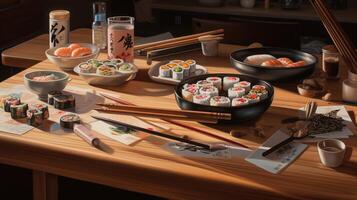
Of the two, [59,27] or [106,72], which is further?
[59,27]

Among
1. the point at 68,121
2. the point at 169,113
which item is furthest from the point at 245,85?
the point at 68,121

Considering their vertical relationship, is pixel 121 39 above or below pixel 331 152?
above

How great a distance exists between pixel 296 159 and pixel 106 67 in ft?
2.34

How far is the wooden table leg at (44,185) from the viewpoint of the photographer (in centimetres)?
136

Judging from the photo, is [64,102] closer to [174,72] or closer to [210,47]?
[174,72]

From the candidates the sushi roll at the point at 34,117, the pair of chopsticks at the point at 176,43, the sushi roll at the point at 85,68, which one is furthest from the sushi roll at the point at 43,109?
the pair of chopsticks at the point at 176,43

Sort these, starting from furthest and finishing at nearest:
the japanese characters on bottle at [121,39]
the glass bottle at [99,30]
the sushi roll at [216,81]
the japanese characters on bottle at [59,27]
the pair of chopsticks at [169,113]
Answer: the glass bottle at [99,30]
the japanese characters on bottle at [59,27]
the japanese characters on bottle at [121,39]
the sushi roll at [216,81]
the pair of chopsticks at [169,113]

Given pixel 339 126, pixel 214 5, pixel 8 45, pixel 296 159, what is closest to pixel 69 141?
pixel 296 159

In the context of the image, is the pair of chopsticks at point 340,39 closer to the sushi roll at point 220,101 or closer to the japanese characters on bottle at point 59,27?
the sushi roll at point 220,101

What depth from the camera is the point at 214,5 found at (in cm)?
→ 378

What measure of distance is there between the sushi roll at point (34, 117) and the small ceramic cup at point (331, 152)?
695 millimetres

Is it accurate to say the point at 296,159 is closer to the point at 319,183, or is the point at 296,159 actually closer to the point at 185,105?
the point at 319,183

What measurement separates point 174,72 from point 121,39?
0.24 m

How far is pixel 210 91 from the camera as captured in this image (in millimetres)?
1420
